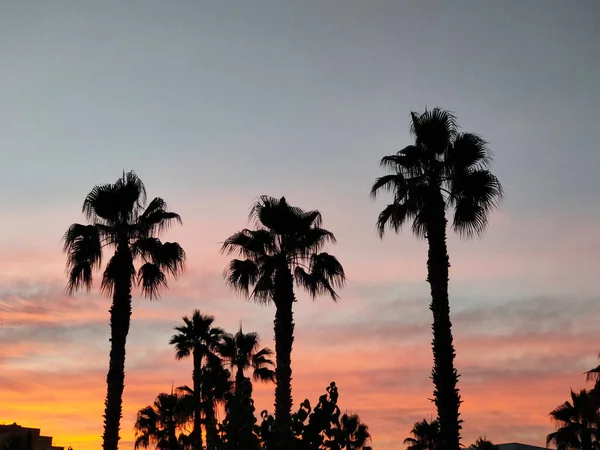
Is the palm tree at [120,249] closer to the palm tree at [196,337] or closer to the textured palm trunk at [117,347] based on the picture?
the textured palm trunk at [117,347]

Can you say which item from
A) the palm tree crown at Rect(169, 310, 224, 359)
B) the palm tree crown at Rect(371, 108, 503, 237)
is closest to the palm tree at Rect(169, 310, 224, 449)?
the palm tree crown at Rect(169, 310, 224, 359)

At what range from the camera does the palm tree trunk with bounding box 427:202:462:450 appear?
86.5 ft

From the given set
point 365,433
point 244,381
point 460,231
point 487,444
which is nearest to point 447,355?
point 460,231

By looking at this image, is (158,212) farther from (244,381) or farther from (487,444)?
(487,444)

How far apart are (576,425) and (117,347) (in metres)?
28.0

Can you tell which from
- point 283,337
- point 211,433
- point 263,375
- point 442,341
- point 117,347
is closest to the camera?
point 211,433

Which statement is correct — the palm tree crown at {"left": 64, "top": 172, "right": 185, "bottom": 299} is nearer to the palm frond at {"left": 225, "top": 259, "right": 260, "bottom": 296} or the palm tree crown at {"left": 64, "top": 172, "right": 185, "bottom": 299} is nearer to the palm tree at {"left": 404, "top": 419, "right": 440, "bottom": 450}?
the palm frond at {"left": 225, "top": 259, "right": 260, "bottom": 296}

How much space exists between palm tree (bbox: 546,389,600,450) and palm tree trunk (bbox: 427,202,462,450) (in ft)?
66.6

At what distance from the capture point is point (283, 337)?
35.8 m

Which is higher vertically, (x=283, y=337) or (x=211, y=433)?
(x=283, y=337)

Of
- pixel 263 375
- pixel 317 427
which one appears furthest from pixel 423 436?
pixel 317 427

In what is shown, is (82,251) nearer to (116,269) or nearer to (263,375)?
(116,269)

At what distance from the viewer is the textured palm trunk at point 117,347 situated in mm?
30656

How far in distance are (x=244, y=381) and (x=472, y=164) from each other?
1654cm
